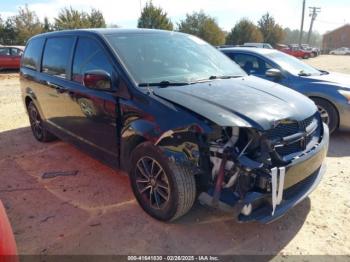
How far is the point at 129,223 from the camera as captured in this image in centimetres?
320

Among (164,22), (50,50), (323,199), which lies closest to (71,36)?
(50,50)

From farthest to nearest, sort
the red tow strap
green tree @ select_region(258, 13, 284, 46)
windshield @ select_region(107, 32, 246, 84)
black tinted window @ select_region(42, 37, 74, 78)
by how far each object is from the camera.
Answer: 1. green tree @ select_region(258, 13, 284, 46)
2. black tinted window @ select_region(42, 37, 74, 78)
3. windshield @ select_region(107, 32, 246, 84)
4. the red tow strap

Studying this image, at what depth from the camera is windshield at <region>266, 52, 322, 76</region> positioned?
20.5 ft

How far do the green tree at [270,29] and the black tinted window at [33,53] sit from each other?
50.0 metres

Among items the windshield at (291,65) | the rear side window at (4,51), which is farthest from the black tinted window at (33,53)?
the rear side window at (4,51)

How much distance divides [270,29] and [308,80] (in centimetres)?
4921

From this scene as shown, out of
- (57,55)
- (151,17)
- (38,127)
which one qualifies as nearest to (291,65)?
(57,55)

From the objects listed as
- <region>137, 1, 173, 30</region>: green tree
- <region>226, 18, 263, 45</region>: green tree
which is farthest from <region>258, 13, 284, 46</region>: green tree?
<region>137, 1, 173, 30</region>: green tree

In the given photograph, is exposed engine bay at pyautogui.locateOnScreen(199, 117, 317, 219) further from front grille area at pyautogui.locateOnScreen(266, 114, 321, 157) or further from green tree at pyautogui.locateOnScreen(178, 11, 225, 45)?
green tree at pyautogui.locateOnScreen(178, 11, 225, 45)

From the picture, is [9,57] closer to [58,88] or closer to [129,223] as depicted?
[58,88]

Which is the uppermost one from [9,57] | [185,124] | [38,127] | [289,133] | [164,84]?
[164,84]

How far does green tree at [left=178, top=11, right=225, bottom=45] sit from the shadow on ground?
42.2 metres

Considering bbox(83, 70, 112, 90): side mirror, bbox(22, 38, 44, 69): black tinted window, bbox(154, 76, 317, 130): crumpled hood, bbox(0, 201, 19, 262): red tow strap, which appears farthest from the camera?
bbox(22, 38, 44, 69): black tinted window

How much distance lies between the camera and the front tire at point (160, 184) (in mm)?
2822
